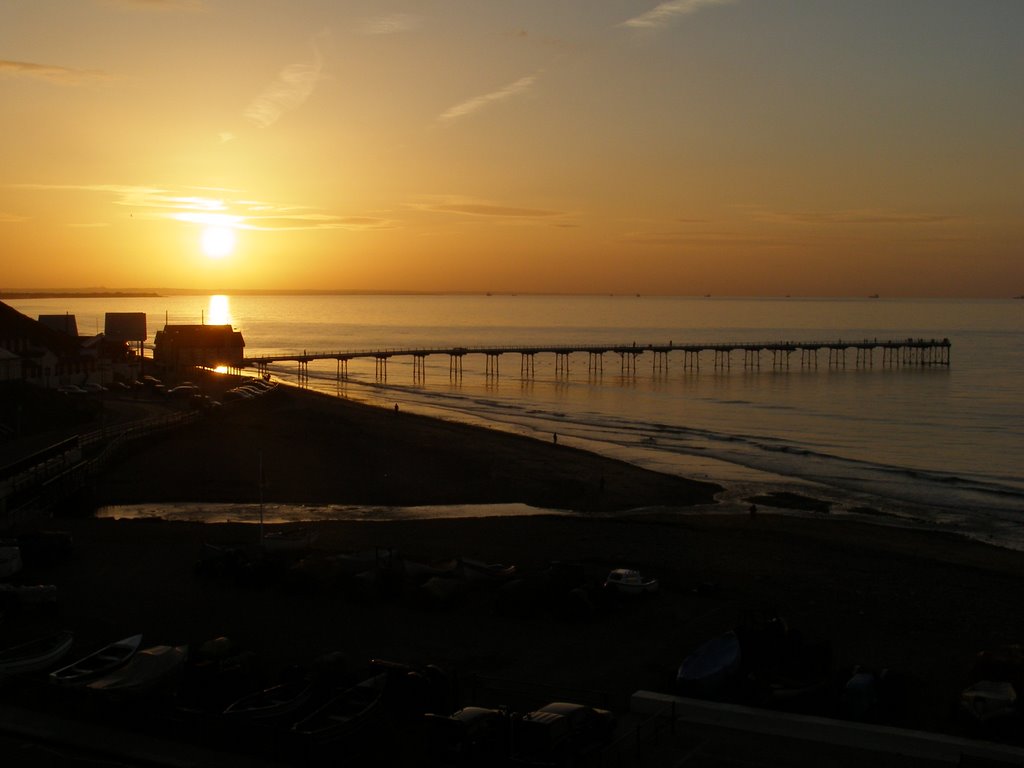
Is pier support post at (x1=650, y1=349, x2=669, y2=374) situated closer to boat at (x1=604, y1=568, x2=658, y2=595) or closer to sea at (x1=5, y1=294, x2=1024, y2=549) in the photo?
sea at (x1=5, y1=294, x2=1024, y2=549)

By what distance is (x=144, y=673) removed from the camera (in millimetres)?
13477

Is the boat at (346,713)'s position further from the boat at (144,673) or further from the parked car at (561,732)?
the boat at (144,673)

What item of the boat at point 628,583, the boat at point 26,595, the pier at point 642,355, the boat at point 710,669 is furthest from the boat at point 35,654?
the pier at point 642,355

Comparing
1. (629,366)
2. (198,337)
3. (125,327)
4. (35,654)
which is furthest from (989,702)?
(629,366)

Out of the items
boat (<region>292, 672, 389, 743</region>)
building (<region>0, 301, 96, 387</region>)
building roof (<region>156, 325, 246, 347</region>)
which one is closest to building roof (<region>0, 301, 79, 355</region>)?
building (<region>0, 301, 96, 387</region>)

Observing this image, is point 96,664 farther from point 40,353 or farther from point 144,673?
point 40,353

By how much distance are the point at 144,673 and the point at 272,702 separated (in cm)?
206

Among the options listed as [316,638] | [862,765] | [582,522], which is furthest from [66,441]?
[862,765]

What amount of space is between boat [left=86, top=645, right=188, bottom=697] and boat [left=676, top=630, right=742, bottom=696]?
7.31 meters

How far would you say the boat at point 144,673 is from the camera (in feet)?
42.7

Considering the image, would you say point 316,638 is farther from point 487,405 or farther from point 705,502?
point 487,405

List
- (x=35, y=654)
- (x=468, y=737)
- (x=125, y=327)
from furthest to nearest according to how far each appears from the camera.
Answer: (x=125, y=327) < (x=35, y=654) < (x=468, y=737)

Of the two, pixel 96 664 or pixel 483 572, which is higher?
pixel 483 572

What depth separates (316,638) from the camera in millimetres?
16594
